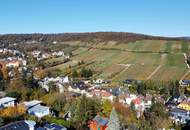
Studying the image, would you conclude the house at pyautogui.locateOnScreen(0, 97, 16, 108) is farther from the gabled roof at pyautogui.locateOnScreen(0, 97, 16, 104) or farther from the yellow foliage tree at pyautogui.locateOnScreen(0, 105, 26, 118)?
the yellow foliage tree at pyautogui.locateOnScreen(0, 105, 26, 118)

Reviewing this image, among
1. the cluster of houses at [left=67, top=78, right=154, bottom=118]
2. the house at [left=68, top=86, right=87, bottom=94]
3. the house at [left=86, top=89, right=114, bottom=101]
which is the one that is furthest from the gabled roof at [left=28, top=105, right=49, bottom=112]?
the house at [left=68, top=86, right=87, bottom=94]

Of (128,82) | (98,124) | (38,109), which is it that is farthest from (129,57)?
(98,124)

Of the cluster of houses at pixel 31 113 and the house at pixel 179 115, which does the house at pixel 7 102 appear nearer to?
the cluster of houses at pixel 31 113

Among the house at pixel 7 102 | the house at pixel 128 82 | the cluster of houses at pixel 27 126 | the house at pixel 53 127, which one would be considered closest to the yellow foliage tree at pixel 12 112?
the house at pixel 7 102

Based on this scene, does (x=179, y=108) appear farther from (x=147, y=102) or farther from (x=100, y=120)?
(x=100, y=120)

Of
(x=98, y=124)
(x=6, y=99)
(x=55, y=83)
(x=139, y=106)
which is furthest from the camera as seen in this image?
(x=55, y=83)

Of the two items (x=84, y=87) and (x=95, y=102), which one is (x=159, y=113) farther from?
(x=84, y=87)
